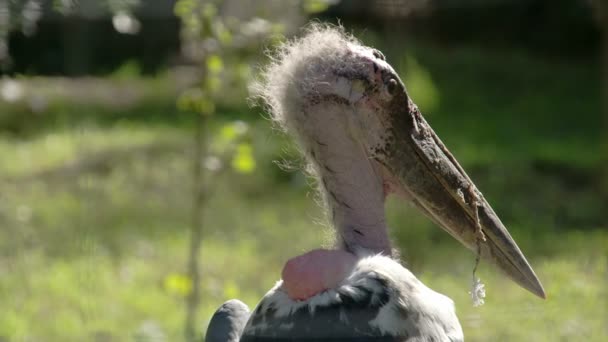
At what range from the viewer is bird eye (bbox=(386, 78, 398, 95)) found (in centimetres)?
235

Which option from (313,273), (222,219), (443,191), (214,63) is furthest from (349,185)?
(222,219)

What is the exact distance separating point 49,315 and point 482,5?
7850mm

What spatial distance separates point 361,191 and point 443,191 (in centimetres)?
19

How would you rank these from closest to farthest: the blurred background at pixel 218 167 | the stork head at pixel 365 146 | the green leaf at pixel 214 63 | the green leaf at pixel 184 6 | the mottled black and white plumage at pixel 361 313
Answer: the mottled black and white plumage at pixel 361 313
the stork head at pixel 365 146
the green leaf at pixel 184 6
the green leaf at pixel 214 63
the blurred background at pixel 218 167

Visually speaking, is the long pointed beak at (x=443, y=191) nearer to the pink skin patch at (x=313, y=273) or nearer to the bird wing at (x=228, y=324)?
the pink skin patch at (x=313, y=273)

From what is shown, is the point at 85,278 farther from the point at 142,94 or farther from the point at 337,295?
the point at 142,94

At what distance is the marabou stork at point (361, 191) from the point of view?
2.12 m

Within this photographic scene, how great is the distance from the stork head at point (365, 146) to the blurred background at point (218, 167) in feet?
1.05

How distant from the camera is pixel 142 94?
8602 millimetres

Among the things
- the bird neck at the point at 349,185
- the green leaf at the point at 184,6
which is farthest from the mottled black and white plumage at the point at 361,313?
the green leaf at the point at 184,6

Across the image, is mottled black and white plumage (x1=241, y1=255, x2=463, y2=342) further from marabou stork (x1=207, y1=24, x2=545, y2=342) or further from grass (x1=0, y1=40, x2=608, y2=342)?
grass (x1=0, y1=40, x2=608, y2=342)

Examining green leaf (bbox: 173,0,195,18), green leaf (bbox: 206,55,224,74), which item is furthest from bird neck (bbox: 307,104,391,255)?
green leaf (bbox: 206,55,224,74)

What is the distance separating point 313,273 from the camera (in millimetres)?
2117

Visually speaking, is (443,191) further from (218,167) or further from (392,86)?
(218,167)
